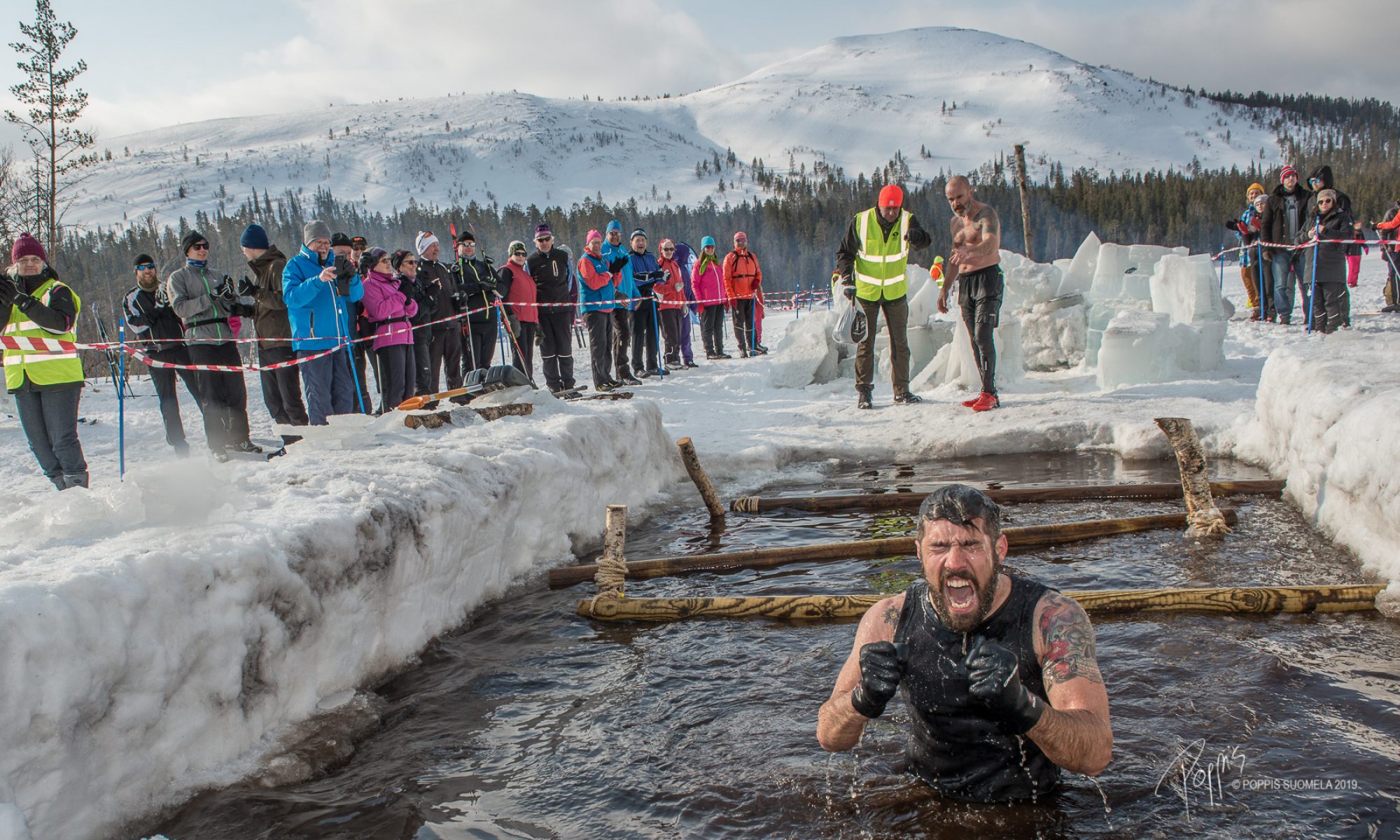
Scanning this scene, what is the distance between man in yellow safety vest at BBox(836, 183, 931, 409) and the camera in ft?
30.9

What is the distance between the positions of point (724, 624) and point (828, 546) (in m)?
1.19

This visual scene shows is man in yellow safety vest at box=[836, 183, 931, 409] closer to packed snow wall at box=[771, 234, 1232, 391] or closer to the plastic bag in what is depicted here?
the plastic bag

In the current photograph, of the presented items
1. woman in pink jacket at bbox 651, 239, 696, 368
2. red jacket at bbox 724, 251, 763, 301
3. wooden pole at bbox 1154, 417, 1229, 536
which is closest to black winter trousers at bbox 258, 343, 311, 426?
wooden pole at bbox 1154, 417, 1229, 536

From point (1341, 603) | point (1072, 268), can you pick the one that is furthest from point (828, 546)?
point (1072, 268)

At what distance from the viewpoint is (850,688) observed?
9.50ft

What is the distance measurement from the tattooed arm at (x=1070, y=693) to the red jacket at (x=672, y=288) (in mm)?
12697

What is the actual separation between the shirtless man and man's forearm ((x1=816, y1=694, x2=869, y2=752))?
6.83 meters

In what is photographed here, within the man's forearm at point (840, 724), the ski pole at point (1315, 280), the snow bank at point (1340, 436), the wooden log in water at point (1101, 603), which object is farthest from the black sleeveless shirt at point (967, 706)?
the ski pole at point (1315, 280)

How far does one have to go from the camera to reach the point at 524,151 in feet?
539

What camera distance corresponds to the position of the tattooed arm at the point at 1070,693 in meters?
2.49

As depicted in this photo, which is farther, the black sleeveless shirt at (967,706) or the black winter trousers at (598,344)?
the black winter trousers at (598,344)

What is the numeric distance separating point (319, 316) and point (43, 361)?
2223 millimetres

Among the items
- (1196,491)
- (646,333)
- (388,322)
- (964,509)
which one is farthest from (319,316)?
(1196,491)

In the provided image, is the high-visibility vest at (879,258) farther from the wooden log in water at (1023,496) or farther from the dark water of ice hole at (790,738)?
the dark water of ice hole at (790,738)
